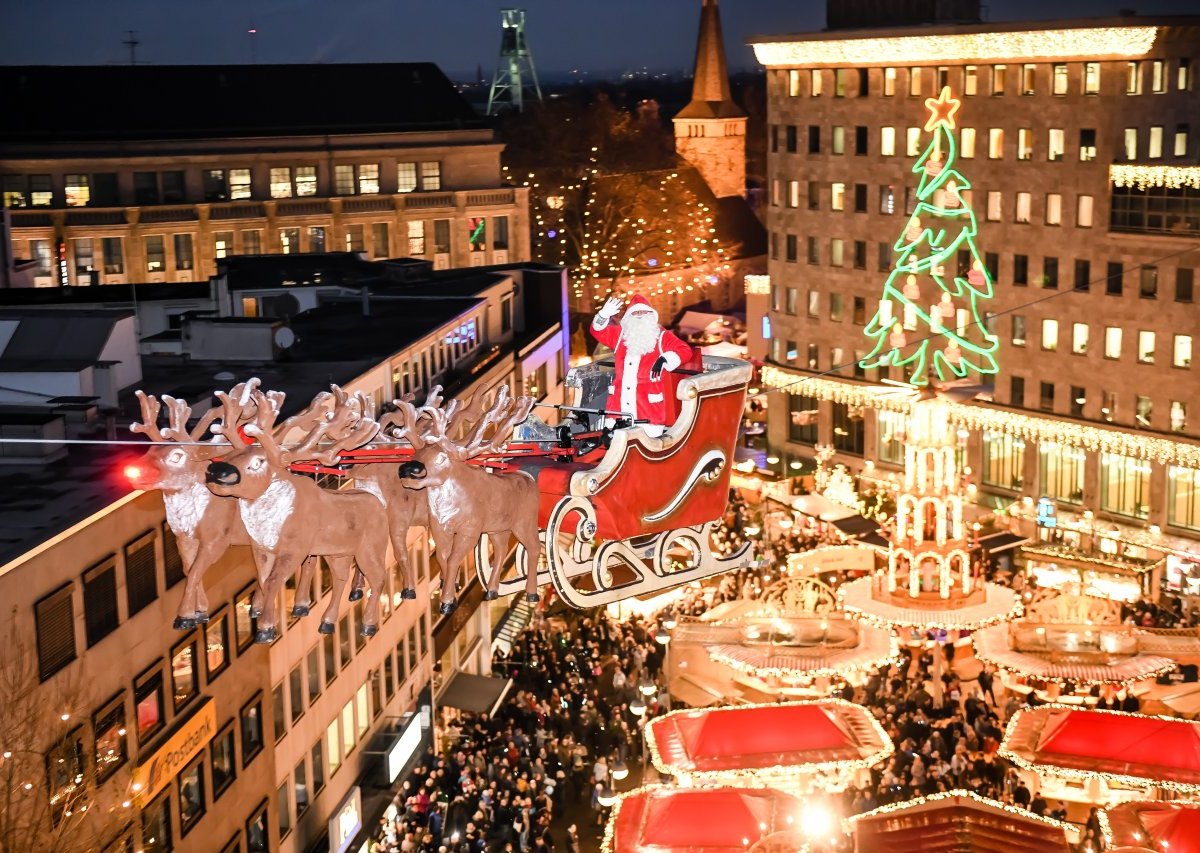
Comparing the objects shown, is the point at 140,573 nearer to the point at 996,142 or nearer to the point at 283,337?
the point at 283,337

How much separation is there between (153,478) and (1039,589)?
4836 centimetres

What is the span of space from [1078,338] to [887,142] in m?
13.1

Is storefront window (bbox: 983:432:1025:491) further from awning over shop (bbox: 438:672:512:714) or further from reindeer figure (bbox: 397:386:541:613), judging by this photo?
reindeer figure (bbox: 397:386:541:613)

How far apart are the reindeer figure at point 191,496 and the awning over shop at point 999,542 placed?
50.9 metres

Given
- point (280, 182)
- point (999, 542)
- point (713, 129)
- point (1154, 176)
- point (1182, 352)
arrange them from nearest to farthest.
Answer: point (999, 542) → point (1182, 352) → point (1154, 176) → point (280, 182) → point (713, 129)

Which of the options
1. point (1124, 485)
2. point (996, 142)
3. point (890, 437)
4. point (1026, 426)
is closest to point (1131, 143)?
point (996, 142)

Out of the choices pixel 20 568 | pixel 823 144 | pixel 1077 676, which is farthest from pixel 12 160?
pixel 20 568

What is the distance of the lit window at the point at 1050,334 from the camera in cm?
7338

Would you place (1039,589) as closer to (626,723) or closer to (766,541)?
(766,541)

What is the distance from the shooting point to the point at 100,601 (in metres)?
28.3

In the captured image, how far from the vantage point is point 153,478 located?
14.7m

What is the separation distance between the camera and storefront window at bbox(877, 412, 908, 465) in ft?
266

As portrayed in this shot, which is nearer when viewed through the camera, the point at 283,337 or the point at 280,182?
the point at 283,337

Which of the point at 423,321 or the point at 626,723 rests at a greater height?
the point at 423,321
